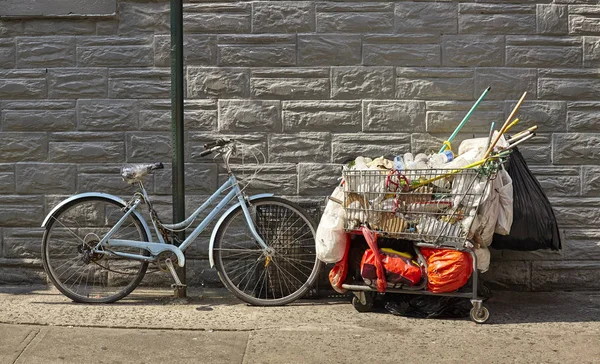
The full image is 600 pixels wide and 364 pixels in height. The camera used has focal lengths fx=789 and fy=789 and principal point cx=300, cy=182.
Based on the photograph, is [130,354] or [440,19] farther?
[440,19]

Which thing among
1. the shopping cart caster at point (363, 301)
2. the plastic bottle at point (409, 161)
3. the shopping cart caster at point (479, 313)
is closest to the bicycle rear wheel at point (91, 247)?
the shopping cart caster at point (363, 301)

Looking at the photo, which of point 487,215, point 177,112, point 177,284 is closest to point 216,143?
point 177,112

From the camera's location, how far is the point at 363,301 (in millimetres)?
5953

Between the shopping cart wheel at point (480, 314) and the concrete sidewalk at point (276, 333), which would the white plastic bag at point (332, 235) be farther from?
the shopping cart wheel at point (480, 314)

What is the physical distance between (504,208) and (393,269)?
0.92m

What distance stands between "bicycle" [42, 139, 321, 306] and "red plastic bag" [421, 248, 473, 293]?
0.95 m

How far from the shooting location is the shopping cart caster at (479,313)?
5.68 metres

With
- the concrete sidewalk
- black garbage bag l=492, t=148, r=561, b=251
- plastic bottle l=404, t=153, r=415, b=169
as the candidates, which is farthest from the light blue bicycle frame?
black garbage bag l=492, t=148, r=561, b=251

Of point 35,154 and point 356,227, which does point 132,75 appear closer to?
point 35,154

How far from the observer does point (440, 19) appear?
6.53m

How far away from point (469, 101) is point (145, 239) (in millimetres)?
2871

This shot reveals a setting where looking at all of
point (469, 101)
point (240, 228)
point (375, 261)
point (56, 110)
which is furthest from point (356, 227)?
point (56, 110)

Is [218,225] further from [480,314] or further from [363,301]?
[480,314]

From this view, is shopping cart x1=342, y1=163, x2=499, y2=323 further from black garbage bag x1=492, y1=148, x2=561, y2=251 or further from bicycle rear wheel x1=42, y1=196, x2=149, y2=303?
bicycle rear wheel x1=42, y1=196, x2=149, y2=303
